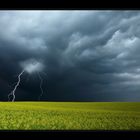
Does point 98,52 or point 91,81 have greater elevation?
point 98,52

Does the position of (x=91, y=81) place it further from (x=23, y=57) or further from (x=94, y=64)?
(x=23, y=57)

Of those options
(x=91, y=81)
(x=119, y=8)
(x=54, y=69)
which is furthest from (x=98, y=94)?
(x=119, y=8)

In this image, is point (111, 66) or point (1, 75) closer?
point (1, 75)

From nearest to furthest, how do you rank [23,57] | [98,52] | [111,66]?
1. [23,57]
2. [111,66]
3. [98,52]

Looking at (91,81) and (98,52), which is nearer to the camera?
(91,81)

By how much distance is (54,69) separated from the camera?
17812 millimetres

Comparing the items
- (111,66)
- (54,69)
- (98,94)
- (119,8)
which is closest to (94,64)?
(111,66)

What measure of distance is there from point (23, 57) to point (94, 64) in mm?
5221
